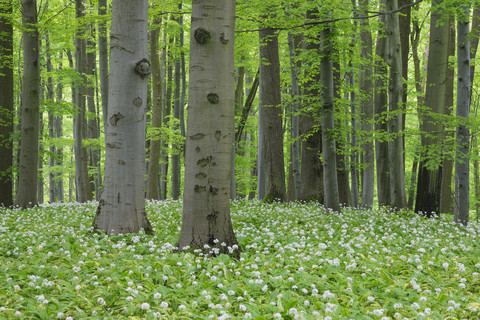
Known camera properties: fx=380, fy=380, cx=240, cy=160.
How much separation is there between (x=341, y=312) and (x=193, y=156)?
261 centimetres

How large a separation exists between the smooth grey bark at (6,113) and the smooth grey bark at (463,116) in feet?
39.0

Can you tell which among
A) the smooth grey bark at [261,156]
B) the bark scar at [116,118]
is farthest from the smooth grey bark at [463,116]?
the bark scar at [116,118]

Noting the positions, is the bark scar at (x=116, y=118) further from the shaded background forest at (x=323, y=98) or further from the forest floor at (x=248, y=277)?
the shaded background forest at (x=323, y=98)

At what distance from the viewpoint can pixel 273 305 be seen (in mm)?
3518

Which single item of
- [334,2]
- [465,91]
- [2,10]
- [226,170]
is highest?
[2,10]

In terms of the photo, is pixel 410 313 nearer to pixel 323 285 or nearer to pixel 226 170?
pixel 323 285

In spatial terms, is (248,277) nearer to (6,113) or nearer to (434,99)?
(434,99)

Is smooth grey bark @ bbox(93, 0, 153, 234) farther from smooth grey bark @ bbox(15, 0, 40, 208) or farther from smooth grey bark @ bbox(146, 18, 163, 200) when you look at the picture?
smooth grey bark @ bbox(146, 18, 163, 200)

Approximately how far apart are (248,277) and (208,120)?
6.63 ft

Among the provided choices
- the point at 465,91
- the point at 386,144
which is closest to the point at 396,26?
the point at 465,91

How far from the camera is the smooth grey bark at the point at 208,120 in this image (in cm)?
495

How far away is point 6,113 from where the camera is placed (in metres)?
11.8

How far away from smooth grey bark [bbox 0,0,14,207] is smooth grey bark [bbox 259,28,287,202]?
25.4ft

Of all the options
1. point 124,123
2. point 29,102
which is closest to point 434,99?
point 124,123
